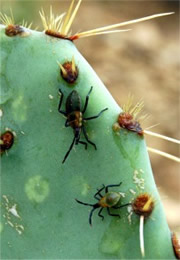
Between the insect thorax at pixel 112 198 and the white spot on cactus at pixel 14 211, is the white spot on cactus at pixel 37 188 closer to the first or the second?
the white spot on cactus at pixel 14 211

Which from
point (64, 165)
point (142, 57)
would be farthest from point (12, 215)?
point (142, 57)

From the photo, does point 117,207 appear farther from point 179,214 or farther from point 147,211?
point 179,214

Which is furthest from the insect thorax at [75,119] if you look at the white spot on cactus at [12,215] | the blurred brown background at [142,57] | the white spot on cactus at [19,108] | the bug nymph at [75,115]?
the blurred brown background at [142,57]

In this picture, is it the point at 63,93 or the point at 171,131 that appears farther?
the point at 171,131

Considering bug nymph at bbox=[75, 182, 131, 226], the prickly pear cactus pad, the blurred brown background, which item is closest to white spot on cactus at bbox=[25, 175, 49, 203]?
the prickly pear cactus pad

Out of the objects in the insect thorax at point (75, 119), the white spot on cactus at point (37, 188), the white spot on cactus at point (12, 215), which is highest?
the insect thorax at point (75, 119)

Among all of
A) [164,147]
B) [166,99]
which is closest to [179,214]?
[164,147]
